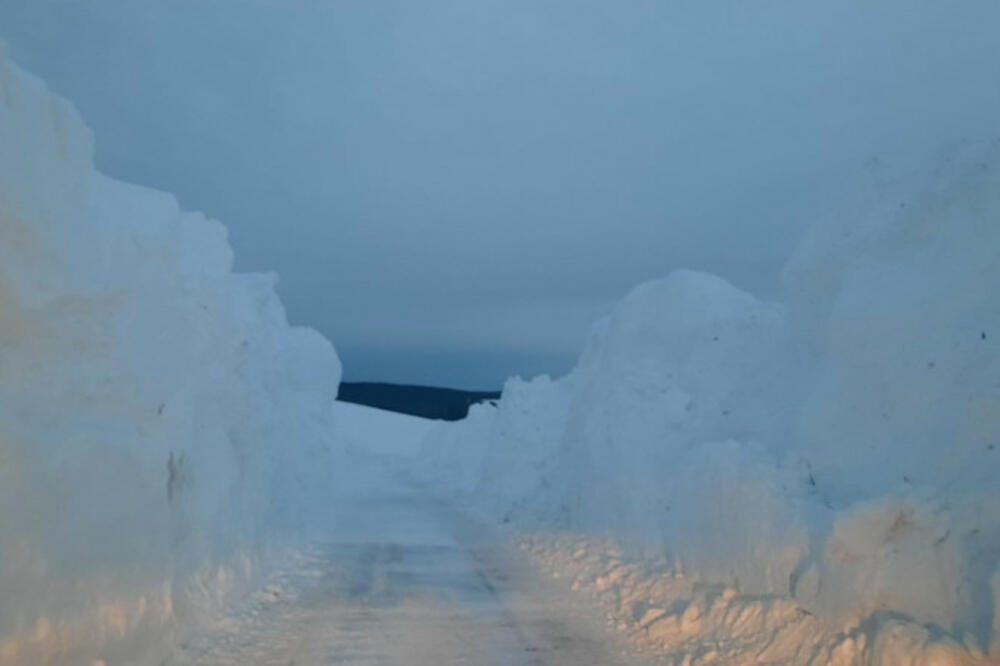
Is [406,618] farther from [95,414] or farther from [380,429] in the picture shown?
[380,429]

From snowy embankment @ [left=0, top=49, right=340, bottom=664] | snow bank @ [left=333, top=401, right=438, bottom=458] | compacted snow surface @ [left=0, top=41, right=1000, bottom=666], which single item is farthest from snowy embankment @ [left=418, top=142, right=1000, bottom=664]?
snow bank @ [left=333, top=401, right=438, bottom=458]

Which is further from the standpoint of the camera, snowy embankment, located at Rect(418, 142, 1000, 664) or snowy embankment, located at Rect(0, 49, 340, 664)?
snowy embankment, located at Rect(418, 142, 1000, 664)

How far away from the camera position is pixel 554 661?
7.87m

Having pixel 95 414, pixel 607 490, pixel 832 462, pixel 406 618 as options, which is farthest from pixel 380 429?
pixel 95 414

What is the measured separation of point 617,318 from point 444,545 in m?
6.92

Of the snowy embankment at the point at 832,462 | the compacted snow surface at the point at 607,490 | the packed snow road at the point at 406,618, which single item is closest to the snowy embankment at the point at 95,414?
the compacted snow surface at the point at 607,490

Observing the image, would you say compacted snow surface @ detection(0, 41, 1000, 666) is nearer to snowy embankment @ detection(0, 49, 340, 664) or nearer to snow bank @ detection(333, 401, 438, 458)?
snowy embankment @ detection(0, 49, 340, 664)

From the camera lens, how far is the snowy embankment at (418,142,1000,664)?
24.0 feet

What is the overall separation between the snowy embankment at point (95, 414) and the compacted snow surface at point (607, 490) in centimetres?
3

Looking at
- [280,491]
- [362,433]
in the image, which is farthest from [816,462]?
[362,433]

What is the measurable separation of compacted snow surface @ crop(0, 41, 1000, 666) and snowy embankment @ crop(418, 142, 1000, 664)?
3cm

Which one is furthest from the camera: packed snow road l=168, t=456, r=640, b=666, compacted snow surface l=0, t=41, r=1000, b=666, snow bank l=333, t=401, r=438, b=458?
snow bank l=333, t=401, r=438, b=458

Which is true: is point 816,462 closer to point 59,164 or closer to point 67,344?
point 67,344

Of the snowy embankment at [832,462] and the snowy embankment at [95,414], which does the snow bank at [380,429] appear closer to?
the snowy embankment at [832,462]
